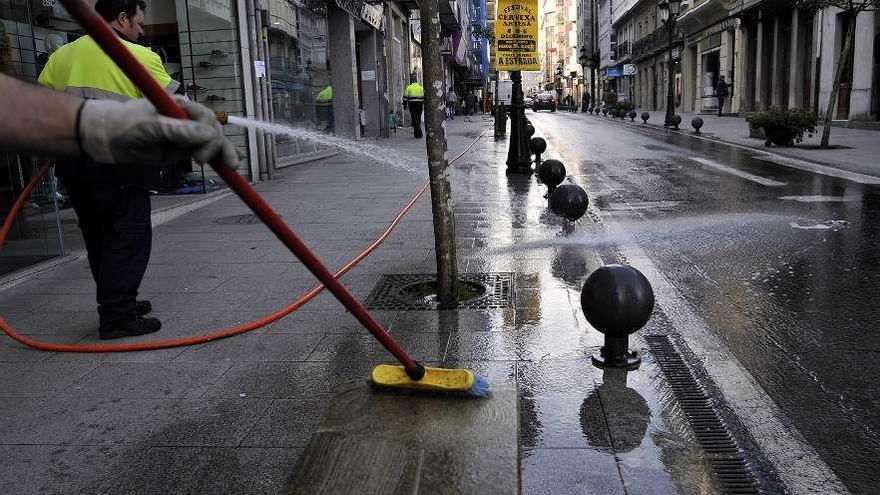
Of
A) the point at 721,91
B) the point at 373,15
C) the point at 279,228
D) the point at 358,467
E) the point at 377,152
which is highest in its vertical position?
the point at 373,15

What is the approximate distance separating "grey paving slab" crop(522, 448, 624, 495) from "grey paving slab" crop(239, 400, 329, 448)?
85 centimetres

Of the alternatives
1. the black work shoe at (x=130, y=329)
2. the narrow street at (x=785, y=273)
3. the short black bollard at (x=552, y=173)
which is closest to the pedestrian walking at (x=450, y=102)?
the narrow street at (x=785, y=273)

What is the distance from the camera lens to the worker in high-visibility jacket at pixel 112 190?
13.6 ft

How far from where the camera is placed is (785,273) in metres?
5.62

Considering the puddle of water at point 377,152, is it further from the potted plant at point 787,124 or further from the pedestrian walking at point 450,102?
the pedestrian walking at point 450,102

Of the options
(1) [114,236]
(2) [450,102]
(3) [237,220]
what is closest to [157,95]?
(1) [114,236]

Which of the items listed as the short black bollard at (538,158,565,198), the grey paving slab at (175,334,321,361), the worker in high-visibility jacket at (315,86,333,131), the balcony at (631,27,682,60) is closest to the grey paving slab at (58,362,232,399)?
the grey paving slab at (175,334,321,361)

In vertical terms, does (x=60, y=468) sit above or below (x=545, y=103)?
below

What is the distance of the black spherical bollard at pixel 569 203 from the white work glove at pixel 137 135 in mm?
6139

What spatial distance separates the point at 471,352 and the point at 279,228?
2.17m

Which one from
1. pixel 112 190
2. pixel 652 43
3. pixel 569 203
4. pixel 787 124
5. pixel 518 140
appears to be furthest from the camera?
pixel 652 43

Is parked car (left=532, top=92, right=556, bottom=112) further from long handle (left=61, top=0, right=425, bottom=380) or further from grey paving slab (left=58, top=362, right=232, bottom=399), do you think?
long handle (left=61, top=0, right=425, bottom=380)

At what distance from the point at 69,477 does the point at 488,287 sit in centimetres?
316

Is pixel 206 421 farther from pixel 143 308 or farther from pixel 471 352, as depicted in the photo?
pixel 143 308
